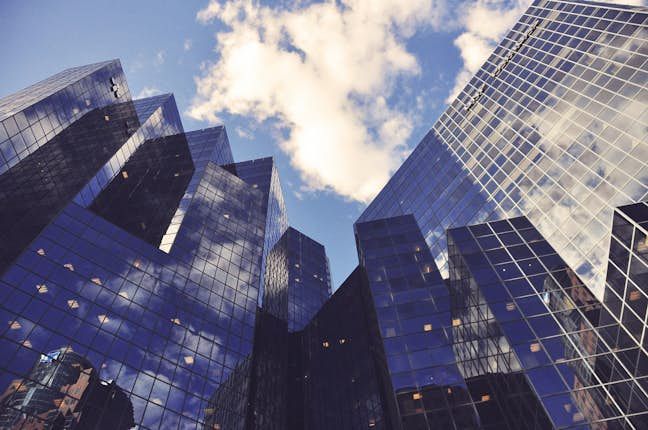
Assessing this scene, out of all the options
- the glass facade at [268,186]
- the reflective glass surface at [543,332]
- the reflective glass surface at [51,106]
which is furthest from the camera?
the glass facade at [268,186]

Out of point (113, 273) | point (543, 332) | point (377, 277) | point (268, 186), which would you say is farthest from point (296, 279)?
point (543, 332)

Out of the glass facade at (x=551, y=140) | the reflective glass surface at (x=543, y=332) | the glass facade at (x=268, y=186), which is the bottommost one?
the reflective glass surface at (x=543, y=332)

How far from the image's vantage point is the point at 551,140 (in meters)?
44.3

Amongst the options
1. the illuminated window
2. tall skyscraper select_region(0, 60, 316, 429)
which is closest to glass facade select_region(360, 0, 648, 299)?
tall skyscraper select_region(0, 60, 316, 429)

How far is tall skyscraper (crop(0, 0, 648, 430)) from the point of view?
27.4 meters

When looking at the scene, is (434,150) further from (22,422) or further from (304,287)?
(22,422)

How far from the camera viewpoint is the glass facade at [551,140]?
34875 mm

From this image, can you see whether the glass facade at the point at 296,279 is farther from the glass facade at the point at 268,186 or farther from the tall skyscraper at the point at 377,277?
the glass facade at the point at 268,186

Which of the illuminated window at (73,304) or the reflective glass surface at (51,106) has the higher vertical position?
the reflective glass surface at (51,106)

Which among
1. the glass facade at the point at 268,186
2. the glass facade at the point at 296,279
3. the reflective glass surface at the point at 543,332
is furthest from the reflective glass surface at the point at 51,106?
the reflective glass surface at the point at 543,332

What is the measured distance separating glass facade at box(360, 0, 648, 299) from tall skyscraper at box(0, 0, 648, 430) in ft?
0.85

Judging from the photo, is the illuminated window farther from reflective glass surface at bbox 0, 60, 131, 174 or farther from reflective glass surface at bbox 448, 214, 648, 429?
reflective glass surface at bbox 448, 214, 648, 429

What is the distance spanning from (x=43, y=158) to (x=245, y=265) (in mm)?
29164

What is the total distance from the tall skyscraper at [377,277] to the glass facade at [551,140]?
26 centimetres
